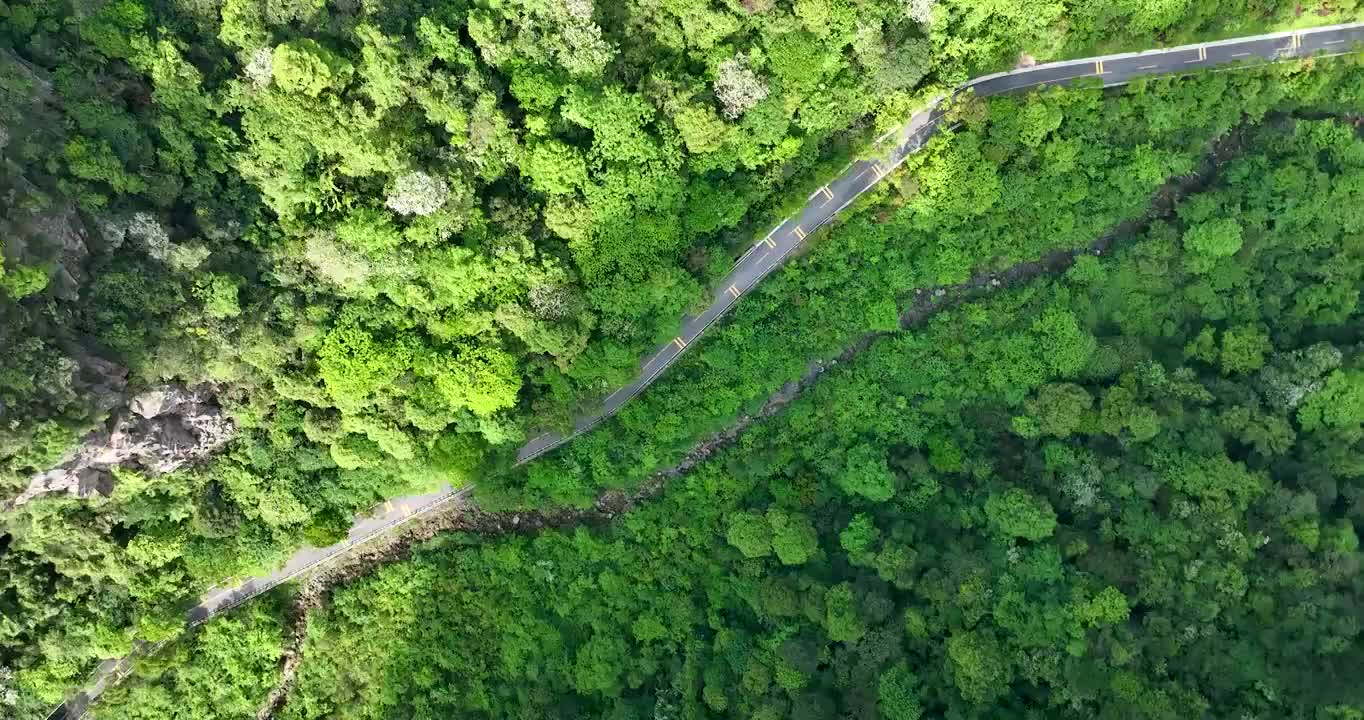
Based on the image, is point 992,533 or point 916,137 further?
point 992,533

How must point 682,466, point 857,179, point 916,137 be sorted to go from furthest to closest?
point 682,466 → point 857,179 → point 916,137

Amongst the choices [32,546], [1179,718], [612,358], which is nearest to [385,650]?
[32,546]

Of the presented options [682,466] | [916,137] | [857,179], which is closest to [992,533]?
[682,466]

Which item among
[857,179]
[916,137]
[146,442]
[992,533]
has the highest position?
[146,442]

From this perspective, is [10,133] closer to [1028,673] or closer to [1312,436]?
[1028,673]

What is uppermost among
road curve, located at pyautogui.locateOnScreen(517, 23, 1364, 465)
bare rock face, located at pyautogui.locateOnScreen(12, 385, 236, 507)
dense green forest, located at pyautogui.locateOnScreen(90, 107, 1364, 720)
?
bare rock face, located at pyautogui.locateOnScreen(12, 385, 236, 507)

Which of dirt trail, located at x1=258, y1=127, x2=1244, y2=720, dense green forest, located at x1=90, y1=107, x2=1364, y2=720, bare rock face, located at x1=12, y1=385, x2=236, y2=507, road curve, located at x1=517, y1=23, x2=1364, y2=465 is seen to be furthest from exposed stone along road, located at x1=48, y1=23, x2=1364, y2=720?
bare rock face, located at x1=12, y1=385, x2=236, y2=507

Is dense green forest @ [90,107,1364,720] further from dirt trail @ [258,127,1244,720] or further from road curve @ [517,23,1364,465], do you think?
road curve @ [517,23,1364,465]

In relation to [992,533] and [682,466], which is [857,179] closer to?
[682,466]
